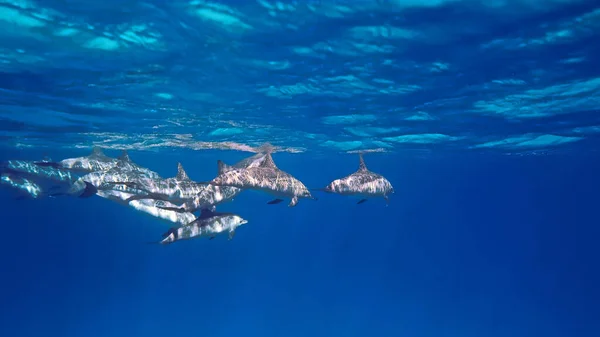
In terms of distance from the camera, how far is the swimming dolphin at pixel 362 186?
14164 mm

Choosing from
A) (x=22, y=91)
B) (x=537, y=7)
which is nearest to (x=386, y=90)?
(x=537, y=7)

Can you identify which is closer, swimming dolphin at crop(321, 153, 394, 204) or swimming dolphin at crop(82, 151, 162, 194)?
swimming dolphin at crop(82, 151, 162, 194)

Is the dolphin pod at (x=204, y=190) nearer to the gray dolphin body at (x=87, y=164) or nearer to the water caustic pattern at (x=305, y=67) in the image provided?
the gray dolphin body at (x=87, y=164)

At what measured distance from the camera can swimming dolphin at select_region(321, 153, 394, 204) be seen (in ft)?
46.5

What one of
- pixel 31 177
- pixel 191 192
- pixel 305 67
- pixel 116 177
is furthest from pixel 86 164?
pixel 305 67

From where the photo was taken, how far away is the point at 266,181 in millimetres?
12352

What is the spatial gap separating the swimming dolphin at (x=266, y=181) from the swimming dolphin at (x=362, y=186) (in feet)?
3.66

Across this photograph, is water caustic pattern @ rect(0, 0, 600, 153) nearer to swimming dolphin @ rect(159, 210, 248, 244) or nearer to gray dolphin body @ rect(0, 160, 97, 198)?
gray dolphin body @ rect(0, 160, 97, 198)

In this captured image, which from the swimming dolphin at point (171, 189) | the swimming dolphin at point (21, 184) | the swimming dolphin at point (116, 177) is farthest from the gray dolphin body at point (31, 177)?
the swimming dolphin at point (171, 189)

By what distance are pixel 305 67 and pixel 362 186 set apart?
4.94 meters

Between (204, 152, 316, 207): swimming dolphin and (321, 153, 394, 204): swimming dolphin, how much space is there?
3.66ft

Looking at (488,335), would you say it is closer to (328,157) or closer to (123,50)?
(328,157)

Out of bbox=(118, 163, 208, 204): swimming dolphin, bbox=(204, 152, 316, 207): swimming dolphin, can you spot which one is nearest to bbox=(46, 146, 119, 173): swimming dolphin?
bbox=(118, 163, 208, 204): swimming dolphin

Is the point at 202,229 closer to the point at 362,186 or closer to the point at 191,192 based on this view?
the point at 191,192
